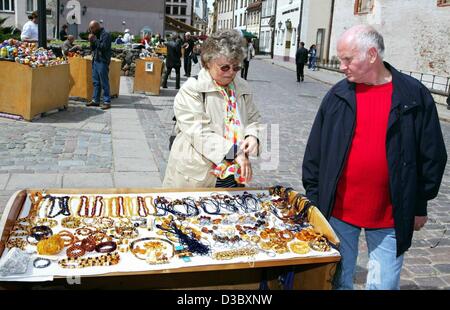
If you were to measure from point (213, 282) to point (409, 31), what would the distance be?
21.4 m

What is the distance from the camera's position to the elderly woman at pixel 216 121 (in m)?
2.67

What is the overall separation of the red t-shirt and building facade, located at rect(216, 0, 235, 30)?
75666 millimetres

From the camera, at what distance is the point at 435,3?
18969 mm

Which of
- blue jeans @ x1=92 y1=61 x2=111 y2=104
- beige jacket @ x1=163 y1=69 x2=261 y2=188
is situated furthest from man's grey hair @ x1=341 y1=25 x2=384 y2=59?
blue jeans @ x1=92 y1=61 x2=111 y2=104

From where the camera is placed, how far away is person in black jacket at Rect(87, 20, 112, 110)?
9648mm

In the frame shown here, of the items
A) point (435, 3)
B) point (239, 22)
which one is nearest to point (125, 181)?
point (435, 3)

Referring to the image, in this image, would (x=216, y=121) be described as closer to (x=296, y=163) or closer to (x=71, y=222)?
(x=71, y=222)

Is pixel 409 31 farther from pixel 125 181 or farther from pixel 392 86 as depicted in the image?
pixel 392 86

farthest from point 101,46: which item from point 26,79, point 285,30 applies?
point 285,30

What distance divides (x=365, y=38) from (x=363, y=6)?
2570 centimetres

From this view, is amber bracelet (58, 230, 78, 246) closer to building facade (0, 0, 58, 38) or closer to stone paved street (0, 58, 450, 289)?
stone paved street (0, 58, 450, 289)

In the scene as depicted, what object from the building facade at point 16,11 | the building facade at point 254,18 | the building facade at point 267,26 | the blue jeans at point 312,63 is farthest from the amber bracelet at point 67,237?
the building facade at point 254,18

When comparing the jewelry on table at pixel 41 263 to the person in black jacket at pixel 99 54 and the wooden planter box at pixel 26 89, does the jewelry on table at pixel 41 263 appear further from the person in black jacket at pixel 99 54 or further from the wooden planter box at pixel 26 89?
the person in black jacket at pixel 99 54

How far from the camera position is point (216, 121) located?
2.77m
